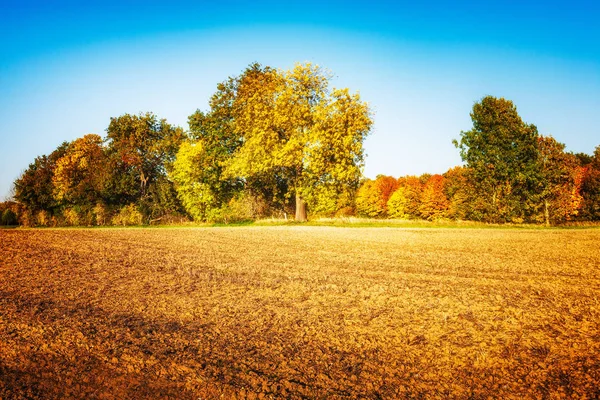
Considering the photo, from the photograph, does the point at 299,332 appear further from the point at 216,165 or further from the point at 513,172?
the point at 513,172

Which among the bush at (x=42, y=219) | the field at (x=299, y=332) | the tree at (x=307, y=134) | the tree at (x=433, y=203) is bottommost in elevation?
the field at (x=299, y=332)


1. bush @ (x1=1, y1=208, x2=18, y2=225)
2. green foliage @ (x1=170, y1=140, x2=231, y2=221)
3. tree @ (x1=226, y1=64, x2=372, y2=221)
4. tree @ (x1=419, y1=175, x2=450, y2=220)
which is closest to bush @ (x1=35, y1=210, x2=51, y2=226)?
bush @ (x1=1, y1=208, x2=18, y2=225)

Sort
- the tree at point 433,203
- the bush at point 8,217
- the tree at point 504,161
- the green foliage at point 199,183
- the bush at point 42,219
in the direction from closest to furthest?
the tree at point 504,161 → the green foliage at point 199,183 → the bush at point 42,219 → the bush at point 8,217 → the tree at point 433,203

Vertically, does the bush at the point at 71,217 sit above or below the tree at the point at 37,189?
below

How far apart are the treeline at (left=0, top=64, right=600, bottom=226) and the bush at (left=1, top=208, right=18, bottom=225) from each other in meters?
0.12

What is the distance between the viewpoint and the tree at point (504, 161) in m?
39.6

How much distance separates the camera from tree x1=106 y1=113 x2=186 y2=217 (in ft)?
151

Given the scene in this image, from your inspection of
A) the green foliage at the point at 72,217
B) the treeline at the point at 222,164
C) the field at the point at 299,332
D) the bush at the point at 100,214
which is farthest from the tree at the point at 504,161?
the green foliage at the point at 72,217

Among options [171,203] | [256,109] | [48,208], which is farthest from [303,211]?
[48,208]

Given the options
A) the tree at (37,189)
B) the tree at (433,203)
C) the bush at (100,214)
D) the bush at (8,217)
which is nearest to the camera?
the bush at (100,214)

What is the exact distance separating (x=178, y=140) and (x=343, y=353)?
158ft

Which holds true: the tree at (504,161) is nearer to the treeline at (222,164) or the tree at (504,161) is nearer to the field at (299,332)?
the treeline at (222,164)

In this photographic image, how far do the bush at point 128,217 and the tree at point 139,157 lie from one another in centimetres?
295

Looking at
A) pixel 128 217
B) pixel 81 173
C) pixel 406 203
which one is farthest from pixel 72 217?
pixel 406 203
